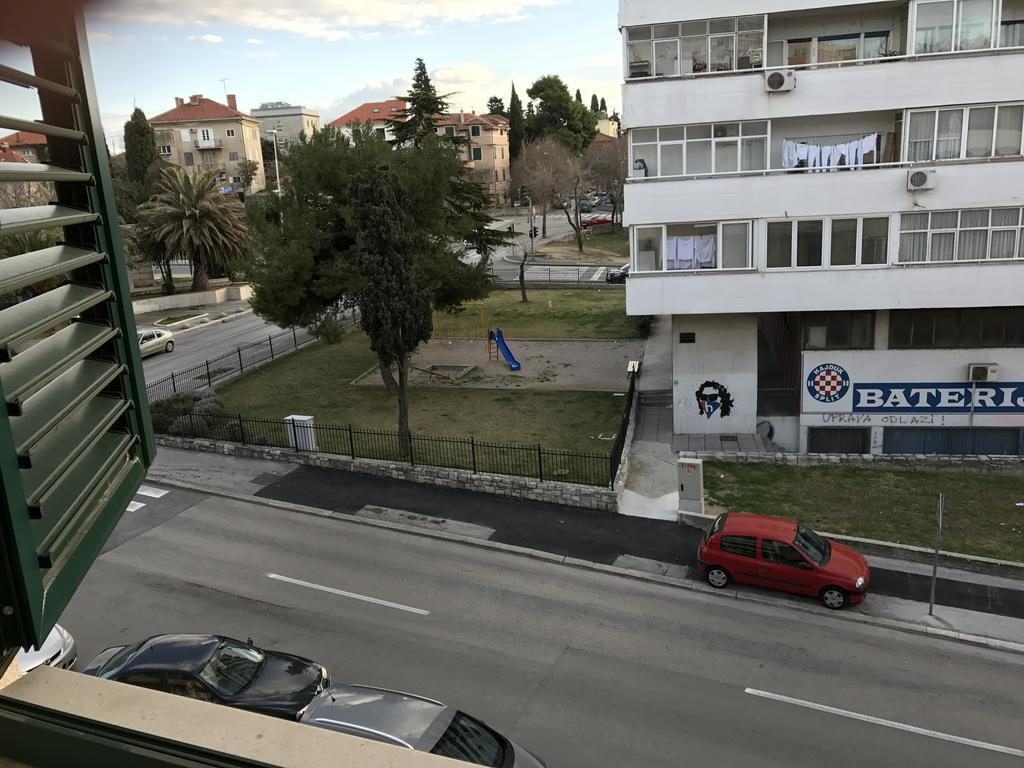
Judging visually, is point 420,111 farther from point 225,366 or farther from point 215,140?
point 215,140

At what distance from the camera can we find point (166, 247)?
1713 inches

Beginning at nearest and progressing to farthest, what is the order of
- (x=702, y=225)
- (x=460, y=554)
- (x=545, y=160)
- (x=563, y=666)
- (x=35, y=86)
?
(x=35, y=86) < (x=563, y=666) < (x=460, y=554) < (x=702, y=225) < (x=545, y=160)

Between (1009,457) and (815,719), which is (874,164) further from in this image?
(815,719)

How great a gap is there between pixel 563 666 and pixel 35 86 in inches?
446

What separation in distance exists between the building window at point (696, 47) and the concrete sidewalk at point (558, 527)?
36.5ft

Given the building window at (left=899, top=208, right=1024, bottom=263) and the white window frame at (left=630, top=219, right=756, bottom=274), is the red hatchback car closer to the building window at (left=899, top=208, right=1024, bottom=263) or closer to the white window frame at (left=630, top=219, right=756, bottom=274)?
the white window frame at (left=630, top=219, right=756, bottom=274)

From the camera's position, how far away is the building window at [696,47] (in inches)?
761

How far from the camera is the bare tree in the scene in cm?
6844

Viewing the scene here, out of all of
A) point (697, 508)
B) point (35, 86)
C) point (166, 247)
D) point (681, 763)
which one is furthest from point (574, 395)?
point (166, 247)

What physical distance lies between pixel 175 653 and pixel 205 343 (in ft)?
94.0

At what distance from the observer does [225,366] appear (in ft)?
102

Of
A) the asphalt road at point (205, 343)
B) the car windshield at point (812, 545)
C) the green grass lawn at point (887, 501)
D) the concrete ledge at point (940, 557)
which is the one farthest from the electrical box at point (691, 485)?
the asphalt road at point (205, 343)

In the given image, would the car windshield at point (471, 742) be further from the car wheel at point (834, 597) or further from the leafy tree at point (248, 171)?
the leafy tree at point (248, 171)

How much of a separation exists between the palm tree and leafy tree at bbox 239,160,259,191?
97.3 ft
